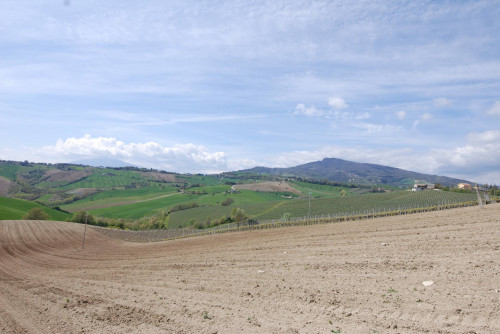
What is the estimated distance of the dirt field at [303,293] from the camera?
1146cm

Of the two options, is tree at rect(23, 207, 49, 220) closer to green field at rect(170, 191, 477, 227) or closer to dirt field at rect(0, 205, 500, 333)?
green field at rect(170, 191, 477, 227)

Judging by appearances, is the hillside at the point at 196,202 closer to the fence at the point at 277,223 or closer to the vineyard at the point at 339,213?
the vineyard at the point at 339,213

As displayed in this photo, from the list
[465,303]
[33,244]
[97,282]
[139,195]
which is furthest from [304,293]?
[139,195]

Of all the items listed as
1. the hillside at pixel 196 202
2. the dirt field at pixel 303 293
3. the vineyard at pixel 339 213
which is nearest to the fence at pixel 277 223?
the vineyard at pixel 339 213

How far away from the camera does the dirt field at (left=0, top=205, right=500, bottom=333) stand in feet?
37.6

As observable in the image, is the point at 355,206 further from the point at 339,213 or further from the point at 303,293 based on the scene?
the point at 303,293

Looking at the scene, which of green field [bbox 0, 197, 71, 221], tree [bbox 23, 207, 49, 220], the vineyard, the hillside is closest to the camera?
the vineyard

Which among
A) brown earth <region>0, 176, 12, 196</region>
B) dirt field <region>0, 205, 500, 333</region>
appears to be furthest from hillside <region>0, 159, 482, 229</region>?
dirt field <region>0, 205, 500, 333</region>

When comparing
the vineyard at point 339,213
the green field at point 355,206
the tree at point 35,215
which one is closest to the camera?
the vineyard at point 339,213

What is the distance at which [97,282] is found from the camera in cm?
2303

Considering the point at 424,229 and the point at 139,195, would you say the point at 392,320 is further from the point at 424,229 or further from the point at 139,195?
the point at 139,195

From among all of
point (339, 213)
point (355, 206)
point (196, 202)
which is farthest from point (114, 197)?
point (339, 213)

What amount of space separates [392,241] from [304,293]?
12691mm

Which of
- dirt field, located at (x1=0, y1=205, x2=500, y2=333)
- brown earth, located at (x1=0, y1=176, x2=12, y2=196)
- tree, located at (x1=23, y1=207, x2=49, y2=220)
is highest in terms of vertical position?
brown earth, located at (x1=0, y1=176, x2=12, y2=196)
